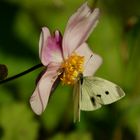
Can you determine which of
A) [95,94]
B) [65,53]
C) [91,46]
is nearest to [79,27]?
[65,53]

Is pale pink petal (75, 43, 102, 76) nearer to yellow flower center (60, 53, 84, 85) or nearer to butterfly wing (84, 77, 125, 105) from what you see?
yellow flower center (60, 53, 84, 85)

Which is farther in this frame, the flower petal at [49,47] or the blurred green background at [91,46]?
the blurred green background at [91,46]

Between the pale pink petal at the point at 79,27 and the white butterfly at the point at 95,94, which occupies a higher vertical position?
the pale pink petal at the point at 79,27

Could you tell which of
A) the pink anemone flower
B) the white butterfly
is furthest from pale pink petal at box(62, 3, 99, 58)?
the white butterfly

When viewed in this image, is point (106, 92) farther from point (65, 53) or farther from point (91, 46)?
point (91, 46)

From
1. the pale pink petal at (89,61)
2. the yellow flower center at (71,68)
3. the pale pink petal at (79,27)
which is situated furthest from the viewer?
the pale pink petal at (89,61)

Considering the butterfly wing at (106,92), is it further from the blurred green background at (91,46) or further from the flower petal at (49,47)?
the blurred green background at (91,46)

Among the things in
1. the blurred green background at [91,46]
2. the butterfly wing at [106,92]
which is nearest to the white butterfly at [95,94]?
the butterfly wing at [106,92]
